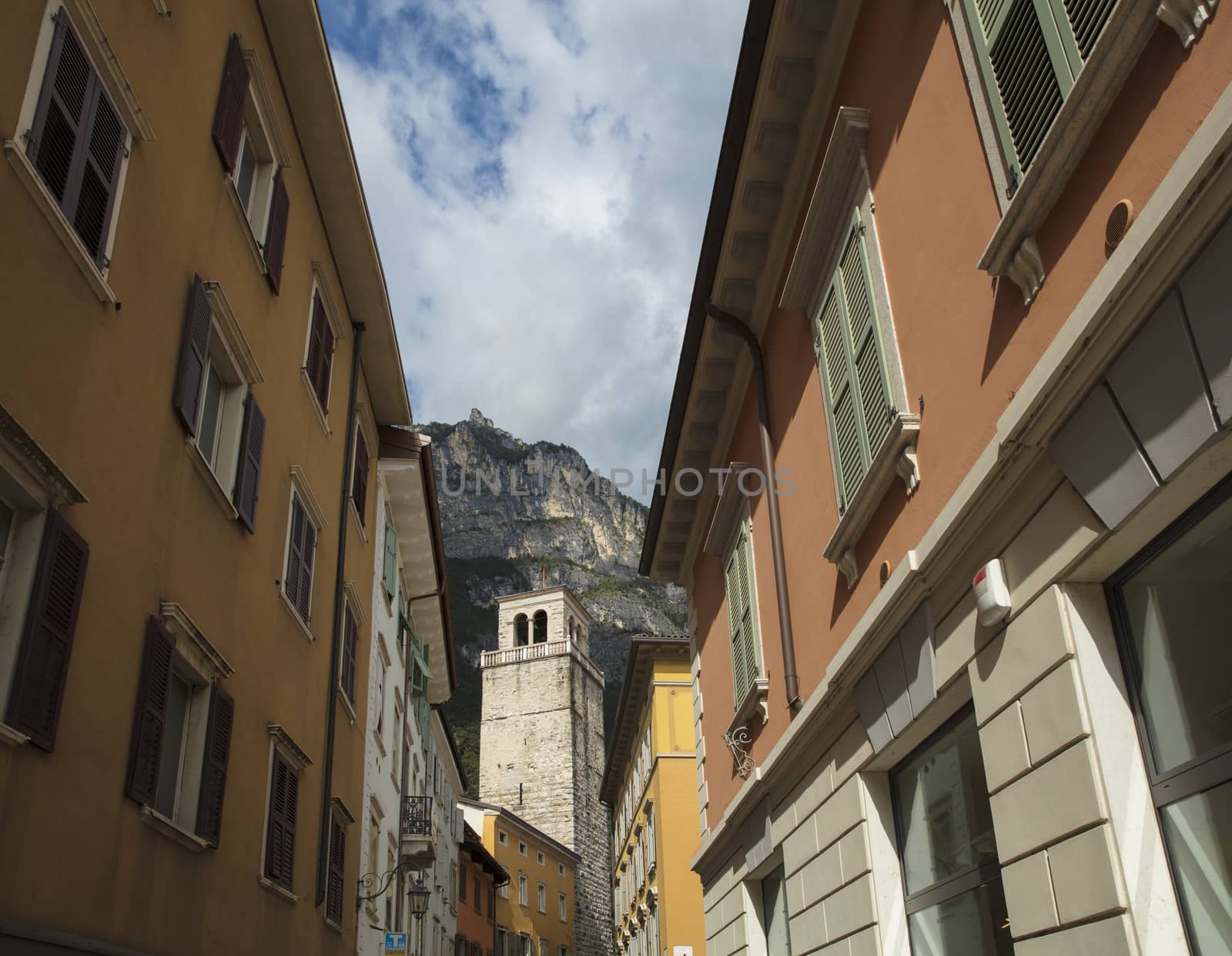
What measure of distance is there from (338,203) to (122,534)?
7242 mm

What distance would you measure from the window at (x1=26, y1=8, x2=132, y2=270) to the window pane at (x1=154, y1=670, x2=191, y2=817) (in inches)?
124

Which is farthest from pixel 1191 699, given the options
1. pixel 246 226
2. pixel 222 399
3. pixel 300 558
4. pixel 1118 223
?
pixel 300 558

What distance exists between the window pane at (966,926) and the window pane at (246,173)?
8134 mm

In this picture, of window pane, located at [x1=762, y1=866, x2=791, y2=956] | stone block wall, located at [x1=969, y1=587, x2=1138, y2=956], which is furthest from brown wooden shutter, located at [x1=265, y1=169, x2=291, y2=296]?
stone block wall, located at [x1=969, y1=587, x2=1138, y2=956]

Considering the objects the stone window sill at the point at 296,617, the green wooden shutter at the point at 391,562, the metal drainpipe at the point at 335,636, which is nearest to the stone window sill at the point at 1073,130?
the stone window sill at the point at 296,617

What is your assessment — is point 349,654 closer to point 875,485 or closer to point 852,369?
point 852,369

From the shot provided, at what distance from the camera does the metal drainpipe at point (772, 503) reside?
8.93 meters

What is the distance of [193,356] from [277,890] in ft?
16.8

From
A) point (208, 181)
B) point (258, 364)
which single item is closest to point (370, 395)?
point (258, 364)

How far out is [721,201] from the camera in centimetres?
925

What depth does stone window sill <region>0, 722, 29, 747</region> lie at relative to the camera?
4.98 metres

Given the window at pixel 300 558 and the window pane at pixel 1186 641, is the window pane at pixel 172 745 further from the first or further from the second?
the window pane at pixel 1186 641

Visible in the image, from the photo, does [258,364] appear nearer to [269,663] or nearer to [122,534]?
[269,663]

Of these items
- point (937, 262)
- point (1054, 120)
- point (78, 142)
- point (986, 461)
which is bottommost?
point (986, 461)
